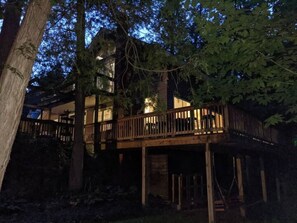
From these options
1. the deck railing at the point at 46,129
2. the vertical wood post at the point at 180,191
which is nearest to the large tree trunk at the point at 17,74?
the vertical wood post at the point at 180,191

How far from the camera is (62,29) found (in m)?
7.94

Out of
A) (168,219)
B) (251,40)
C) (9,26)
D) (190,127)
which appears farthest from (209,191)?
(9,26)

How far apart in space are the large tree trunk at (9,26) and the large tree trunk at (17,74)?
3558mm

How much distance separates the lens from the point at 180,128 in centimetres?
962

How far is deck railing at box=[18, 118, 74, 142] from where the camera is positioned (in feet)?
38.6

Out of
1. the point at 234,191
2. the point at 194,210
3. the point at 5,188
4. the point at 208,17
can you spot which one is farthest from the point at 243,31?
the point at 234,191

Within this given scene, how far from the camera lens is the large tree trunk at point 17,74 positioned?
3.18 m

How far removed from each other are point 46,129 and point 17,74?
32.1ft

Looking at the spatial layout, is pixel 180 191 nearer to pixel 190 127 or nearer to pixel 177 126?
pixel 177 126

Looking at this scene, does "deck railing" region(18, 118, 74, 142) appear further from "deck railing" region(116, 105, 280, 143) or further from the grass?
the grass

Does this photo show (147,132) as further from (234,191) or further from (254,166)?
(254,166)

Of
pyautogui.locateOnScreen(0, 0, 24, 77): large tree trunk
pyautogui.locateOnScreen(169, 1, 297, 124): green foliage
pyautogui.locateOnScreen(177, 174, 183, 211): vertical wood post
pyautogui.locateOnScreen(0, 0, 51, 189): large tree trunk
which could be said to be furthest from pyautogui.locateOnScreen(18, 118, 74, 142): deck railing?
pyautogui.locateOnScreen(0, 0, 51, 189): large tree trunk

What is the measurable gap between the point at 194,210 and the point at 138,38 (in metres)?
6.61

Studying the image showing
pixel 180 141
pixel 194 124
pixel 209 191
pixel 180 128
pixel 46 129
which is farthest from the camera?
pixel 46 129
